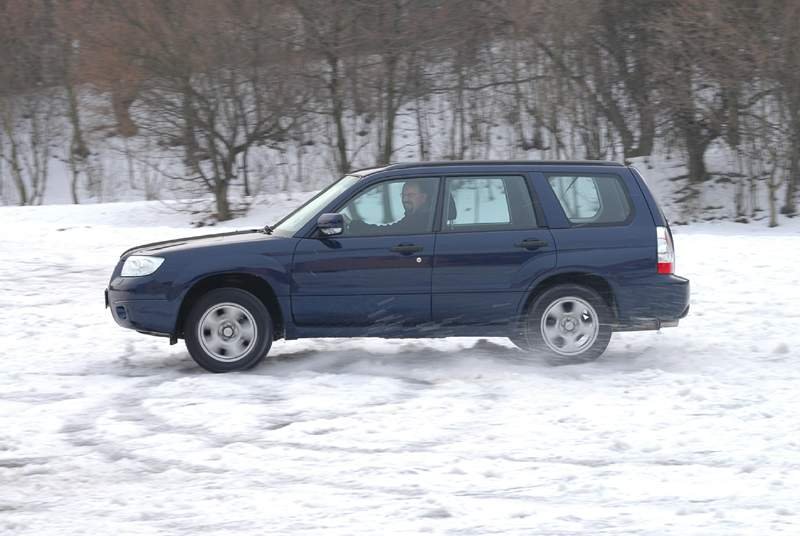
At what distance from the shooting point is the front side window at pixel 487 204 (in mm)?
8922

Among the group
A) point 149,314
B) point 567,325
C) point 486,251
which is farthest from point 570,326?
point 149,314

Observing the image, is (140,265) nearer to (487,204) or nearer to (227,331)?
(227,331)

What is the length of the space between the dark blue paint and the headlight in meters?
0.05

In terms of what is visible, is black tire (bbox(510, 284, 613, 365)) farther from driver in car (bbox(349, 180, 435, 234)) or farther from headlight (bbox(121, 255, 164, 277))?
headlight (bbox(121, 255, 164, 277))

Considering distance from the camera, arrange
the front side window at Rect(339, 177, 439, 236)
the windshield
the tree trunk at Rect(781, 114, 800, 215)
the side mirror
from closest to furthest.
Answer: the side mirror < the front side window at Rect(339, 177, 439, 236) < the windshield < the tree trunk at Rect(781, 114, 800, 215)

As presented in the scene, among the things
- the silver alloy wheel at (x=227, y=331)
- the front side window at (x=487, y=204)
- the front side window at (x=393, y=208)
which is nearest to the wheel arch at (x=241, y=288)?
the silver alloy wheel at (x=227, y=331)

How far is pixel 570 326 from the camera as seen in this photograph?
906 cm

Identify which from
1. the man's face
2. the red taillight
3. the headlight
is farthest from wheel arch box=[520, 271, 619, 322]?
the headlight

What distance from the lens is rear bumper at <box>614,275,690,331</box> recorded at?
8.94 meters

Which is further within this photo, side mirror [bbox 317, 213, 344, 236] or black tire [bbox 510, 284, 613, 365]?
black tire [bbox 510, 284, 613, 365]

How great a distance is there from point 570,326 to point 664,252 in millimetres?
966

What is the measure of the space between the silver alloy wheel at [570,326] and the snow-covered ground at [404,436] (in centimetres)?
22

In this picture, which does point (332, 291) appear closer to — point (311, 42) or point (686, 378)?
point (686, 378)

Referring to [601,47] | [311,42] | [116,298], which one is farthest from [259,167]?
[116,298]
